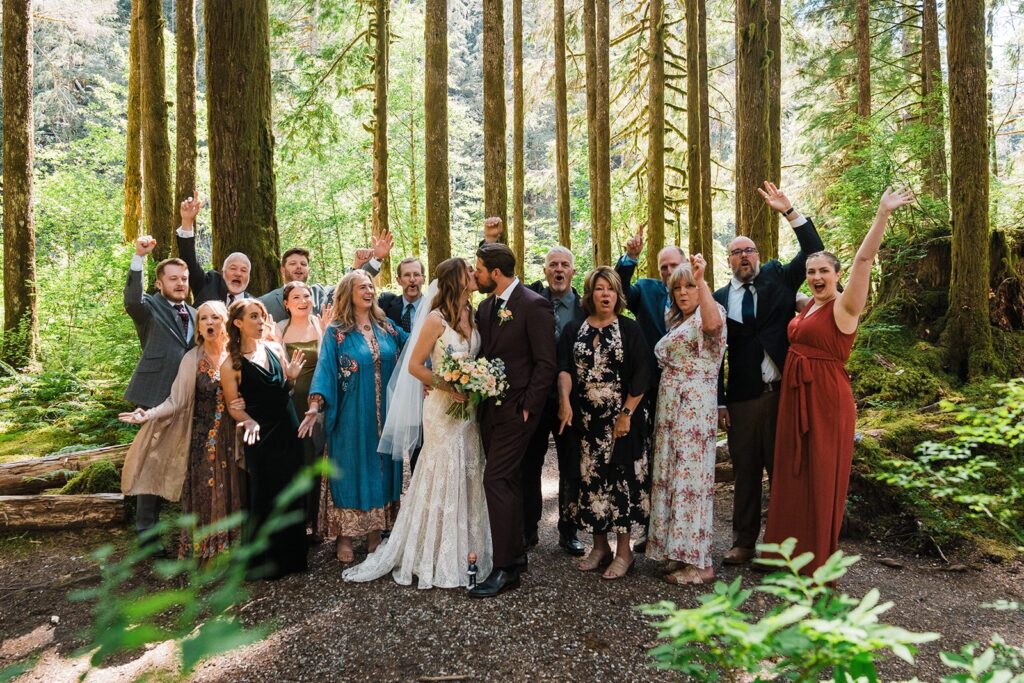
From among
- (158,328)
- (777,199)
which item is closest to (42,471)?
(158,328)

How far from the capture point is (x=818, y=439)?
420 centimetres

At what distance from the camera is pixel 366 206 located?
73.0 ft

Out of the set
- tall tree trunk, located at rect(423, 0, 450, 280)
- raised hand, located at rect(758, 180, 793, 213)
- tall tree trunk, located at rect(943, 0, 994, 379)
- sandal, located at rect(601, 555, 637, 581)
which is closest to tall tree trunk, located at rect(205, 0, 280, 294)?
tall tree trunk, located at rect(423, 0, 450, 280)

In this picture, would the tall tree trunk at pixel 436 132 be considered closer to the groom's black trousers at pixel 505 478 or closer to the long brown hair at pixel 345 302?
the long brown hair at pixel 345 302

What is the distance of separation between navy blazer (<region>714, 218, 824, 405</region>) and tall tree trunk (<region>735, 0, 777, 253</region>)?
4.01m

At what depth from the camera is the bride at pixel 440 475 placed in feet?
14.4

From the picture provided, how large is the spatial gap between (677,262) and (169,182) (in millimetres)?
8789

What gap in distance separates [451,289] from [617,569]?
2.22 metres

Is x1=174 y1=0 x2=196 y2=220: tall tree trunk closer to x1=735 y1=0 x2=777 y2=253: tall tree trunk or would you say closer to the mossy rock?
the mossy rock

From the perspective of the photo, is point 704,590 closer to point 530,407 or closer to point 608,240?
point 530,407

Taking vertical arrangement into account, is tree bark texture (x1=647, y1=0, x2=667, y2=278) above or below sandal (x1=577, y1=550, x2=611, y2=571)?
above

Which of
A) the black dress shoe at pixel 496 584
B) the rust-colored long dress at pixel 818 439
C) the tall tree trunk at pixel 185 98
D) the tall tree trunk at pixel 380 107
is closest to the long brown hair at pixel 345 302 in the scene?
the black dress shoe at pixel 496 584

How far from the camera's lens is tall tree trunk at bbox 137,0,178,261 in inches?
397

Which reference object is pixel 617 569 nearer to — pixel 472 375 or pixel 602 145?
pixel 472 375
